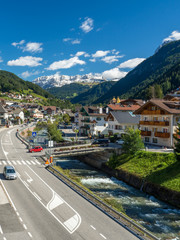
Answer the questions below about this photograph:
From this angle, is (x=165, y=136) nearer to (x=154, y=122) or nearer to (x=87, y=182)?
(x=154, y=122)

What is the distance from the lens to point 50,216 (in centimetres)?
2238

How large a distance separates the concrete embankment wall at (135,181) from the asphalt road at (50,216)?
13951 mm

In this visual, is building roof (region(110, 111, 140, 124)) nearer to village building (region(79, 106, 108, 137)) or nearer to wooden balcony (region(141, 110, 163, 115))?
wooden balcony (region(141, 110, 163, 115))

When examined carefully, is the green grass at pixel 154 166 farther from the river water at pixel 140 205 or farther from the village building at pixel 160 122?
the village building at pixel 160 122

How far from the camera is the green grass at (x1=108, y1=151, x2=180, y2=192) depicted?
3625 cm

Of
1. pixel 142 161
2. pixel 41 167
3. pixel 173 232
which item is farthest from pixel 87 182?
pixel 173 232

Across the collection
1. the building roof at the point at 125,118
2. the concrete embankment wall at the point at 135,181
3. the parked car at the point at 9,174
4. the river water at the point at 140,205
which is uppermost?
the building roof at the point at 125,118

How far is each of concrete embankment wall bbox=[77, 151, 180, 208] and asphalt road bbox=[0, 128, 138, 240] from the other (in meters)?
14.0

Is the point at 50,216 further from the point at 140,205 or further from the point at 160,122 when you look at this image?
the point at 160,122

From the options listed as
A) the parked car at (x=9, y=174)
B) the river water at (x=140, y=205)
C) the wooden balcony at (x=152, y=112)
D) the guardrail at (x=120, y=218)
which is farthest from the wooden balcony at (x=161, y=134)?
the parked car at (x=9, y=174)

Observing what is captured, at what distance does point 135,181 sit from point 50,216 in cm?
2194

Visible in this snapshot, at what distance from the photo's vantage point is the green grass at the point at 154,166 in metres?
36.2

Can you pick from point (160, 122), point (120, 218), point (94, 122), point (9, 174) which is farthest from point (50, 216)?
point (94, 122)

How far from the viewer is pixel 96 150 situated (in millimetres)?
54031
